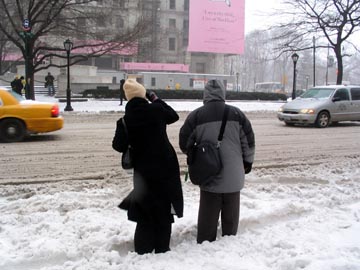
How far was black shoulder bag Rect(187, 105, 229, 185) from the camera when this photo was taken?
3.95 meters

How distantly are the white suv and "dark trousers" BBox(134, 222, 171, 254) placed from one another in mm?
13172

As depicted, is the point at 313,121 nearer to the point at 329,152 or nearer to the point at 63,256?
the point at 329,152

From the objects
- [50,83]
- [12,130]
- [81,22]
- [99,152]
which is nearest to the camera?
[99,152]

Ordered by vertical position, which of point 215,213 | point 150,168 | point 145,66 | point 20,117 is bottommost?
point 215,213

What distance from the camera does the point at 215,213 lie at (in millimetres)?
4184

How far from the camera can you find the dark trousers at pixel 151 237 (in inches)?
156

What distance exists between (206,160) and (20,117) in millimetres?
8705

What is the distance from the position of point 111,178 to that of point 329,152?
230 inches

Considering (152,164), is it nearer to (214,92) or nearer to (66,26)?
(214,92)

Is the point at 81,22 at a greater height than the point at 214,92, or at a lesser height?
greater

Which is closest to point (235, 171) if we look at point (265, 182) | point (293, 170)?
point (265, 182)

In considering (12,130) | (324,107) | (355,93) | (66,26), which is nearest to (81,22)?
(66,26)

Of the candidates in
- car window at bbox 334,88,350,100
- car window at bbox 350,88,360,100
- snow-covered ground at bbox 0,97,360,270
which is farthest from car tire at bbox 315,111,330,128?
snow-covered ground at bbox 0,97,360,270

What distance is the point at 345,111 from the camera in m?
17.1
